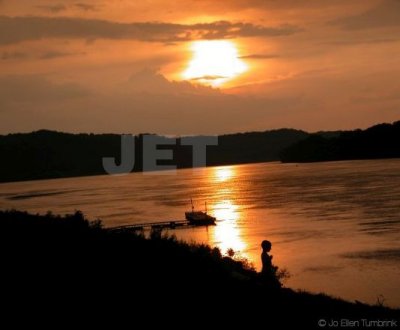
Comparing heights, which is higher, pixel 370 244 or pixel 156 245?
pixel 156 245

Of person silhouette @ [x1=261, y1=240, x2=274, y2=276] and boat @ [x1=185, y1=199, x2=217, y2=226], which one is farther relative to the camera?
boat @ [x1=185, y1=199, x2=217, y2=226]

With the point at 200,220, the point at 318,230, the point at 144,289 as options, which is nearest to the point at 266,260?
the point at 144,289

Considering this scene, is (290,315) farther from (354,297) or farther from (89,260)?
(354,297)

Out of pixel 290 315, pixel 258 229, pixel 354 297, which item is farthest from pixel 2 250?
pixel 258 229

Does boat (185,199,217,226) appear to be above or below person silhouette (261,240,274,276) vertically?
below

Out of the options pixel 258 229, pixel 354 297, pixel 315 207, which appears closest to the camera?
pixel 354 297

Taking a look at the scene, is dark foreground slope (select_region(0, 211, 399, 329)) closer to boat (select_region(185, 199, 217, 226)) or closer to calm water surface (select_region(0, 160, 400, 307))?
calm water surface (select_region(0, 160, 400, 307))

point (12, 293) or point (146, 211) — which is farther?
point (146, 211)

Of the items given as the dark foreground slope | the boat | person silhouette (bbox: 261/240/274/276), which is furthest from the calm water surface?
person silhouette (bbox: 261/240/274/276)

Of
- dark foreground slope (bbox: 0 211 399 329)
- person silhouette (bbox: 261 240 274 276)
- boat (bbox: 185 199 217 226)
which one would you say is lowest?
boat (bbox: 185 199 217 226)

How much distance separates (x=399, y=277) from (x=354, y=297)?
5022mm

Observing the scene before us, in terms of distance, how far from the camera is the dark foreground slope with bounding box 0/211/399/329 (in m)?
13.4

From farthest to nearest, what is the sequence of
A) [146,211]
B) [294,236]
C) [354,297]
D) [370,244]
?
1. [146,211]
2. [294,236]
3. [370,244]
4. [354,297]

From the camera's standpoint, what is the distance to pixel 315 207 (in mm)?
86375
